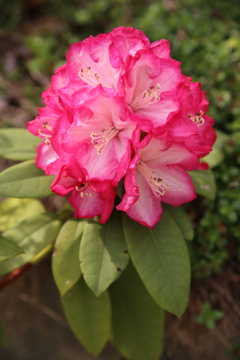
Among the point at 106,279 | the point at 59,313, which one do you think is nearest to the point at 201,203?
the point at 106,279

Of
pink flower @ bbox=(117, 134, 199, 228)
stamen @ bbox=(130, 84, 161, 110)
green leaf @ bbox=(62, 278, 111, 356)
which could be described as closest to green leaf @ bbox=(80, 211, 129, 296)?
pink flower @ bbox=(117, 134, 199, 228)

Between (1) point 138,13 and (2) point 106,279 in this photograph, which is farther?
(1) point 138,13

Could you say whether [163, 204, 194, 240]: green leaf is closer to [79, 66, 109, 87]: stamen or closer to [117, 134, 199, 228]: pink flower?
[117, 134, 199, 228]: pink flower

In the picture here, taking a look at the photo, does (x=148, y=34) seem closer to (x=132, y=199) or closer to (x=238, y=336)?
(x=132, y=199)

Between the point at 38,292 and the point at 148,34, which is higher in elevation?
the point at 148,34

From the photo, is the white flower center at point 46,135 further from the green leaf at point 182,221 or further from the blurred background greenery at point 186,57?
the blurred background greenery at point 186,57

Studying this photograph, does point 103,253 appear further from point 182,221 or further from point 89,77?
point 89,77
